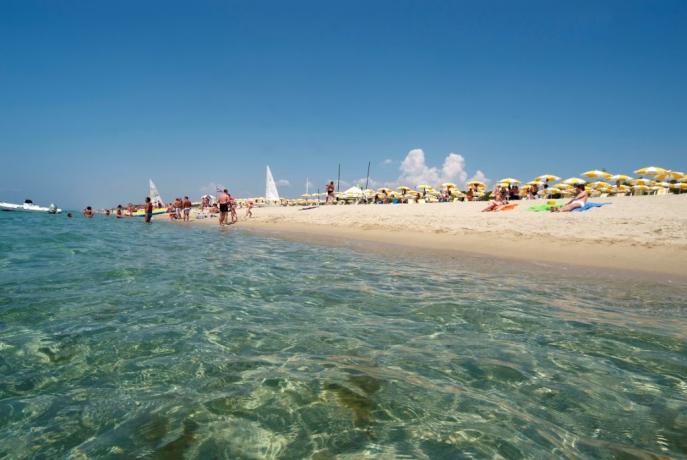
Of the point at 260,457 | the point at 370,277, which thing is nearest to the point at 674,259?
the point at 370,277

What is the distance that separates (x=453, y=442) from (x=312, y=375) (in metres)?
1.23

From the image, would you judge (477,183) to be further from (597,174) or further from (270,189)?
(270,189)

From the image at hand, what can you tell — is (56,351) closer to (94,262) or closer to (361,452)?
(361,452)

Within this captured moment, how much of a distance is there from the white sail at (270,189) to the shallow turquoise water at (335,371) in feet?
152

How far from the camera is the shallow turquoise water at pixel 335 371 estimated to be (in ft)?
7.47

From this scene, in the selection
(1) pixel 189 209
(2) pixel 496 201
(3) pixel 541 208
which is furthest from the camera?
(1) pixel 189 209

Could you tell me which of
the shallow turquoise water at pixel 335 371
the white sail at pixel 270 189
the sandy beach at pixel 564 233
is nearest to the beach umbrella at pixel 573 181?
the sandy beach at pixel 564 233

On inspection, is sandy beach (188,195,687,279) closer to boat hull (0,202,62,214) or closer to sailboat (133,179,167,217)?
sailboat (133,179,167,217)

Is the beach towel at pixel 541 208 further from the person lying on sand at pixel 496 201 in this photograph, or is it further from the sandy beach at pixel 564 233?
the person lying on sand at pixel 496 201

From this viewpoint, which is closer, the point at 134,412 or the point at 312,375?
the point at 134,412

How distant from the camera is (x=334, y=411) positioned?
8.45 ft

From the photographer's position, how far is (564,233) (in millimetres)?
13789

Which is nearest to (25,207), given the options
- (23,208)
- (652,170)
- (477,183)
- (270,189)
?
(23,208)

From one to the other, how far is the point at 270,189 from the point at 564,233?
145 feet
